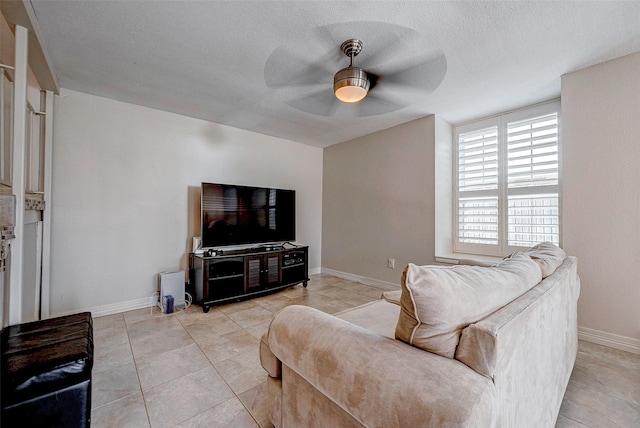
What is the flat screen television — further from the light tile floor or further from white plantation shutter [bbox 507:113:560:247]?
white plantation shutter [bbox 507:113:560:247]

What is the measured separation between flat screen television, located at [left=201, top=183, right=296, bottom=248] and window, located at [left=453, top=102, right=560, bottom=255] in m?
2.40

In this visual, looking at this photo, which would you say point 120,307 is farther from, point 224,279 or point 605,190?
point 605,190

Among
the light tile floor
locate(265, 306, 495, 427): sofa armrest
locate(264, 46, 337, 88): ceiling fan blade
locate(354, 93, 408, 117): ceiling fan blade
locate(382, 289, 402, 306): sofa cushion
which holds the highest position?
locate(264, 46, 337, 88): ceiling fan blade

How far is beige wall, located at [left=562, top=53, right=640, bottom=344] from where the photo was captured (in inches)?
82.7

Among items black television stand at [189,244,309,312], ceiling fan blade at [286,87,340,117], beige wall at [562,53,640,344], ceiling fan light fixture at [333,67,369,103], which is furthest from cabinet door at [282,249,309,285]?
beige wall at [562,53,640,344]

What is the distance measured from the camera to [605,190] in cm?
221

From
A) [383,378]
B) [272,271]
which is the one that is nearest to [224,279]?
[272,271]

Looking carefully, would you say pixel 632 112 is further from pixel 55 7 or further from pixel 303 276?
pixel 55 7

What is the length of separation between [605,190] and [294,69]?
2786 millimetres

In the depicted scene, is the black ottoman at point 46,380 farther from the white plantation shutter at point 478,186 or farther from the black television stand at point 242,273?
the white plantation shutter at point 478,186

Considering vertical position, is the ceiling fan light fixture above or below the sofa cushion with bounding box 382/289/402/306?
above

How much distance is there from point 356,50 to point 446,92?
128 cm

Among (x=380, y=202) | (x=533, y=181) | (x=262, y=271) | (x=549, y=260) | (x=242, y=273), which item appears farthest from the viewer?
(x=380, y=202)

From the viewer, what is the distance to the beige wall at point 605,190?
82.7 inches
